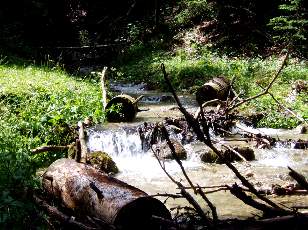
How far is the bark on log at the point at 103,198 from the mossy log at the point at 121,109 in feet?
16.5

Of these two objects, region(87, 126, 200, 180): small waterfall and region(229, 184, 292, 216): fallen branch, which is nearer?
region(229, 184, 292, 216): fallen branch

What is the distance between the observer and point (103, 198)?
14.5 feet

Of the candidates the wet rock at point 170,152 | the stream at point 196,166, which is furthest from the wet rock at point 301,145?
the wet rock at point 170,152

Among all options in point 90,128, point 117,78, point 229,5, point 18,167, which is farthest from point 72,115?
point 229,5

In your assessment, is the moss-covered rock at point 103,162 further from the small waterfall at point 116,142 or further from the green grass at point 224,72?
the green grass at point 224,72

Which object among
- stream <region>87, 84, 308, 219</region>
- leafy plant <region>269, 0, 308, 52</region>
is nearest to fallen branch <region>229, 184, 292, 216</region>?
stream <region>87, 84, 308, 219</region>

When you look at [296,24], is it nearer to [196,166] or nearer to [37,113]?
[196,166]

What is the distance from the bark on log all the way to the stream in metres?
1.35

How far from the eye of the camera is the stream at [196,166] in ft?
20.1

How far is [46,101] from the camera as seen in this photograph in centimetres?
998

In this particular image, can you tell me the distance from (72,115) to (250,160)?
3.66 metres

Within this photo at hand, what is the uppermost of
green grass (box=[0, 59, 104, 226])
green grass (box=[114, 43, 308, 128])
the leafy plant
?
the leafy plant

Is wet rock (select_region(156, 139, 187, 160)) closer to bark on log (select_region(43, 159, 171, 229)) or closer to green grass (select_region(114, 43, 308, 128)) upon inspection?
green grass (select_region(114, 43, 308, 128))

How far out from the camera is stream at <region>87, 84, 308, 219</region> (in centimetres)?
612
